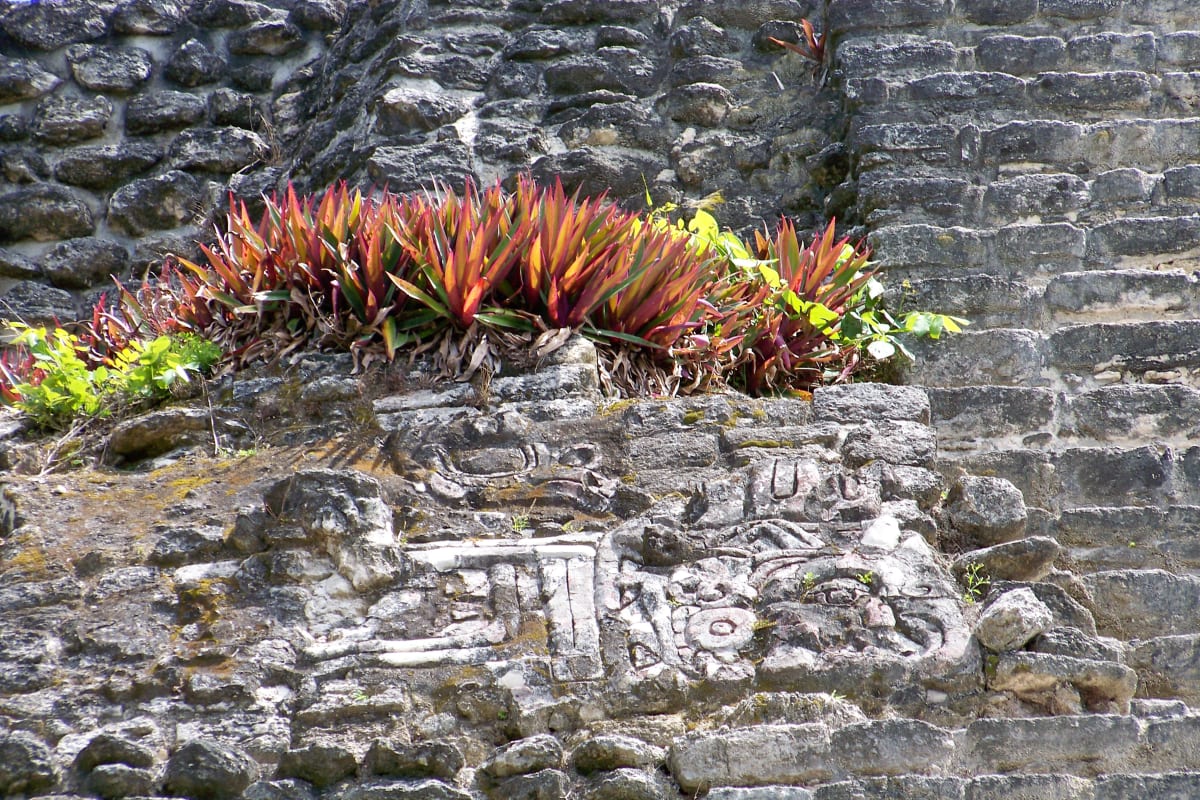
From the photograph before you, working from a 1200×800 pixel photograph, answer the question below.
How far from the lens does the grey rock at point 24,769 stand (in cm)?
239

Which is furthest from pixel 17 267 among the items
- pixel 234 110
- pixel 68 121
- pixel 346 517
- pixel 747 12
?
pixel 747 12

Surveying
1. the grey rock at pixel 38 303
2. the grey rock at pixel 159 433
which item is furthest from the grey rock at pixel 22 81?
the grey rock at pixel 159 433

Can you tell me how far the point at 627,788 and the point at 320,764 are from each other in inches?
23.8

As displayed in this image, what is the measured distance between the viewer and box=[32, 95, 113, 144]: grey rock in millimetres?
5477

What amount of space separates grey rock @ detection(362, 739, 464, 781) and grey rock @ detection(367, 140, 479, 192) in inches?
107

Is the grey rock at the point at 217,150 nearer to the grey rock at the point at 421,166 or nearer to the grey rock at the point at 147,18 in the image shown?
the grey rock at the point at 147,18

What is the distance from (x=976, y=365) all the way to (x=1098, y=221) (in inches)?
31.9

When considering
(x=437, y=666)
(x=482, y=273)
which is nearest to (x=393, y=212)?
(x=482, y=273)

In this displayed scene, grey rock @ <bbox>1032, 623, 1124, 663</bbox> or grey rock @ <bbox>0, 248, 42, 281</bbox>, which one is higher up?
grey rock @ <bbox>0, 248, 42, 281</bbox>

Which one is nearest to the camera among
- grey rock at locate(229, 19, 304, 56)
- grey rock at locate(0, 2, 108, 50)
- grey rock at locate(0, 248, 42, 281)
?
grey rock at locate(0, 248, 42, 281)

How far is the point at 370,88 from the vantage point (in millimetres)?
5168

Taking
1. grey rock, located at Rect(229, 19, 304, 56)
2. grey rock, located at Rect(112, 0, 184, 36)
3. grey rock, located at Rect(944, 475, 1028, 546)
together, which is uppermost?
grey rock, located at Rect(112, 0, 184, 36)

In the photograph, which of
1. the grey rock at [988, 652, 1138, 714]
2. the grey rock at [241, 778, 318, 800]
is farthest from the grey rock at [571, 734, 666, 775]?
the grey rock at [988, 652, 1138, 714]

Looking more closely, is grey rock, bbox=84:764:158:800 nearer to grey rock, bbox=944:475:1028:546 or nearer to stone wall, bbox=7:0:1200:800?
stone wall, bbox=7:0:1200:800
